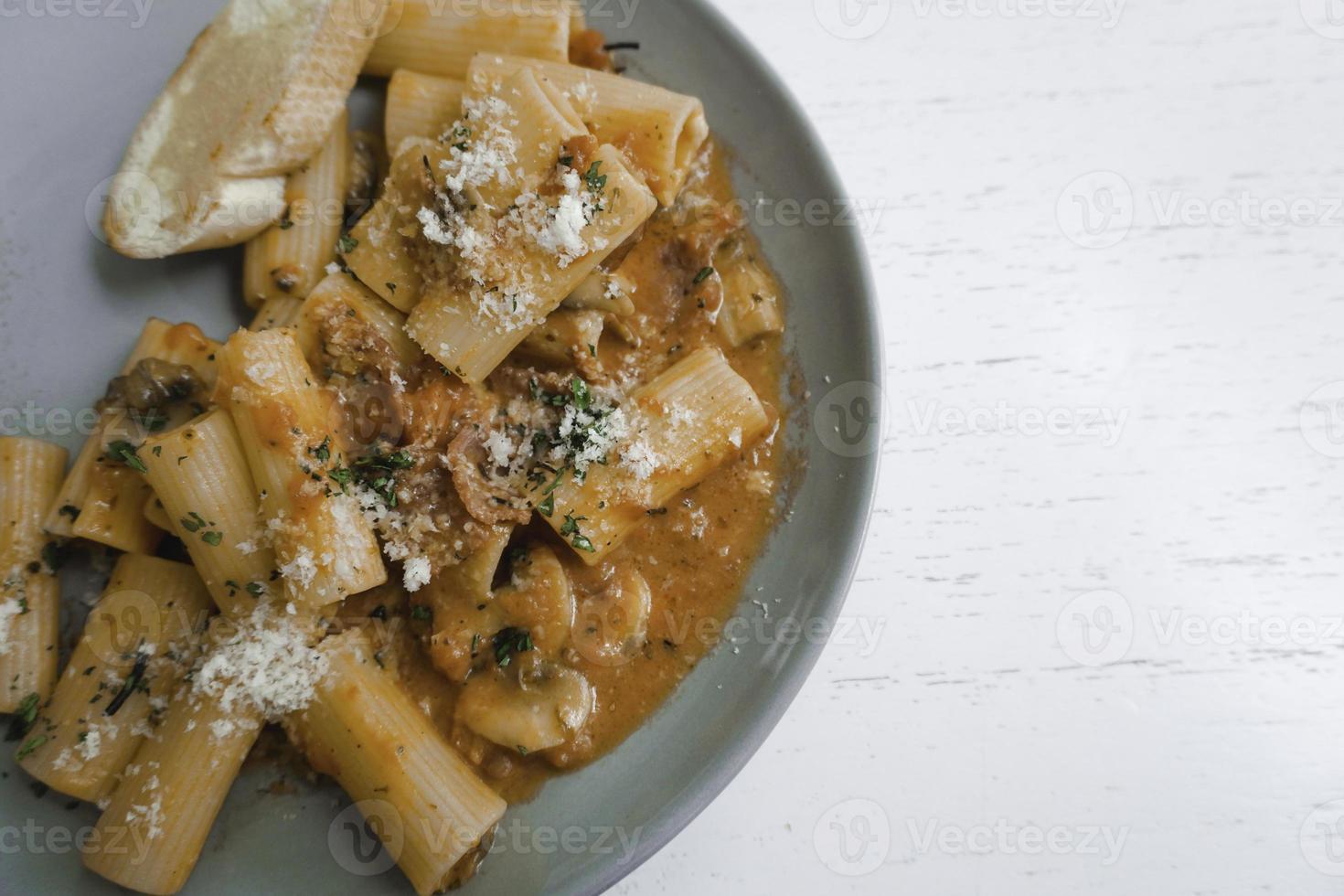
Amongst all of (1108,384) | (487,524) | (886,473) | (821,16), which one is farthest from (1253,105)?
(487,524)

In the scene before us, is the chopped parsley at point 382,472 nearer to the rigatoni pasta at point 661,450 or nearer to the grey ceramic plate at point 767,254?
the rigatoni pasta at point 661,450

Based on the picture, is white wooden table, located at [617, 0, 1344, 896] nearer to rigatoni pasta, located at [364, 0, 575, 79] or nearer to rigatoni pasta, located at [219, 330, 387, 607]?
rigatoni pasta, located at [364, 0, 575, 79]

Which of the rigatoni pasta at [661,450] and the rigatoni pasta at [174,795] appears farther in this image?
the rigatoni pasta at [661,450]

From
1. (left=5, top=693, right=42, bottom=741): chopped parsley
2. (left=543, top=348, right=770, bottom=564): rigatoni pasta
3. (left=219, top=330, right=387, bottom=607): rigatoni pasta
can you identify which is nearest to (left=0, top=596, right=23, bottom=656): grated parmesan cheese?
(left=5, top=693, right=42, bottom=741): chopped parsley

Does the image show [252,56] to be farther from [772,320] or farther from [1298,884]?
[1298,884]

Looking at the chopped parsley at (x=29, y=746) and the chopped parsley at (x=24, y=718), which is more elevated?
the chopped parsley at (x=24, y=718)

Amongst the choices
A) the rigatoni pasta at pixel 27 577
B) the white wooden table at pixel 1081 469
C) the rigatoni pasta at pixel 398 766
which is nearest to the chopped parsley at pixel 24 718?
the rigatoni pasta at pixel 27 577
